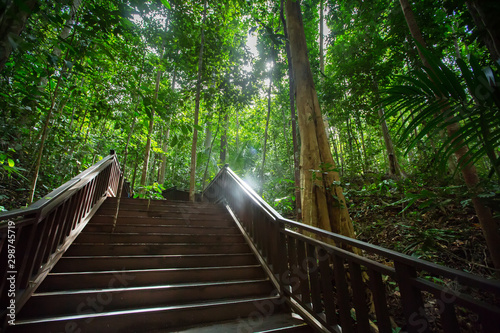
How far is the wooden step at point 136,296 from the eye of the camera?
1786mm

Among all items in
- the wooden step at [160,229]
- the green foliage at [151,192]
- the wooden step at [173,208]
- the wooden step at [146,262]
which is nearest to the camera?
the wooden step at [146,262]

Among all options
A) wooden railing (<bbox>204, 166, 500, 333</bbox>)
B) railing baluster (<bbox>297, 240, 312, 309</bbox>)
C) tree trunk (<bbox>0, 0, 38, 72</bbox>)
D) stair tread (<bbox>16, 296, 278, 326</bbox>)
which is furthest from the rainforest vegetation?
stair tread (<bbox>16, 296, 278, 326</bbox>)

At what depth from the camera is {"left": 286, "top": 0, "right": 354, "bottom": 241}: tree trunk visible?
9.12 feet

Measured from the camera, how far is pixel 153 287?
2109 mm

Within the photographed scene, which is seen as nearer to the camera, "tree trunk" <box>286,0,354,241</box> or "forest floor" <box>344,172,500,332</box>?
"forest floor" <box>344,172,500,332</box>

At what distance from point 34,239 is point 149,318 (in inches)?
48.0

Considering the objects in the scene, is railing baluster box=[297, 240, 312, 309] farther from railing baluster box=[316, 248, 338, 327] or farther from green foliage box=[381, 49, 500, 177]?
green foliage box=[381, 49, 500, 177]

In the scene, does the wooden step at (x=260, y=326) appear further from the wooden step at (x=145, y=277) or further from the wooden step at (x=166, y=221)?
the wooden step at (x=166, y=221)

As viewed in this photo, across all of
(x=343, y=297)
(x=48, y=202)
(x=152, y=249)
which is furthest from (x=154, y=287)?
(x=343, y=297)

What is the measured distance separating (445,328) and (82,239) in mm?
3565

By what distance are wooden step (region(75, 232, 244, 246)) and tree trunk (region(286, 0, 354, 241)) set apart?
1.36 meters

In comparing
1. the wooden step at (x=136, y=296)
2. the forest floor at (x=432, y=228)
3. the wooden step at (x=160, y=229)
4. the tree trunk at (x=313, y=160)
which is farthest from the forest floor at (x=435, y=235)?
the wooden step at (x=160, y=229)

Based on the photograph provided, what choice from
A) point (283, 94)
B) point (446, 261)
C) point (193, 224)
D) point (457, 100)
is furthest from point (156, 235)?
point (283, 94)

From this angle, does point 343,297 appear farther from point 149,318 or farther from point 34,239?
point 34,239
